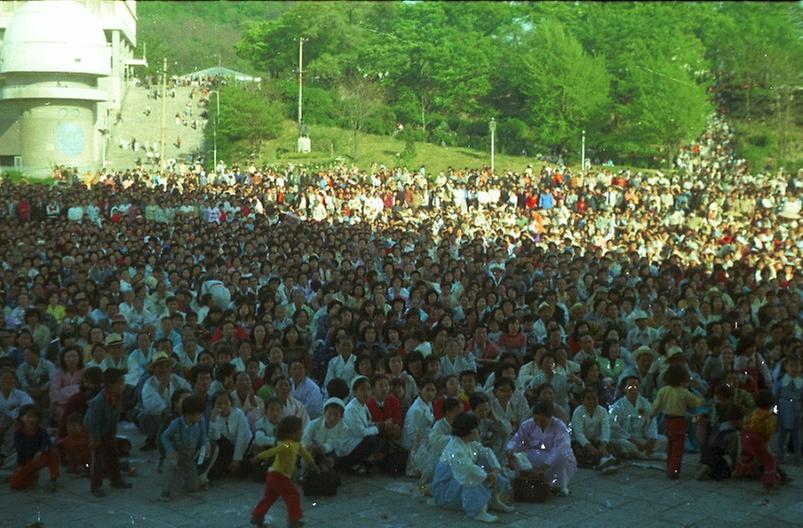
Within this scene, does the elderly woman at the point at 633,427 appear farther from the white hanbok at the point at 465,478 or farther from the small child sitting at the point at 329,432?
the small child sitting at the point at 329,432

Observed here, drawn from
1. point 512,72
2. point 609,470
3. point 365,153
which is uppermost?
point 512,72

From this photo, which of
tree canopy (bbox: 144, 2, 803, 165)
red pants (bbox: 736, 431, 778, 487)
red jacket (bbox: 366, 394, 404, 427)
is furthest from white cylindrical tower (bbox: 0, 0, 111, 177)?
red pants (bbox: 736, 431, 778, 487)

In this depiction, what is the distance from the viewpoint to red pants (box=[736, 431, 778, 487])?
25.3 feet

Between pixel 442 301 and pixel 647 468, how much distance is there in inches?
185

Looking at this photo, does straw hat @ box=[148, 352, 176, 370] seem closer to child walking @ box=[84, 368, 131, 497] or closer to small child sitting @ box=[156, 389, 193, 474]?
small child sitting @ box=[156, 389, 193, 474]

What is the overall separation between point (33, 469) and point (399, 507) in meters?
2.90

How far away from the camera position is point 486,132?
1854 inches

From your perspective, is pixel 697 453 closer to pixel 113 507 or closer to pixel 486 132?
pixel 113 507

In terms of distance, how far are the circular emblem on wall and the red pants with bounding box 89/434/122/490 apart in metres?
32.0

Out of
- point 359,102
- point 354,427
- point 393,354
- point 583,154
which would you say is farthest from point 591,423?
point 359,102

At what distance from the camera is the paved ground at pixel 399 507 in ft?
23.0

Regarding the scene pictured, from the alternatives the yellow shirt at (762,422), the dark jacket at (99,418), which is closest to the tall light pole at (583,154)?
the yellow shirt at (762,422)

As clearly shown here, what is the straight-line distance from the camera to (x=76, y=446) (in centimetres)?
808

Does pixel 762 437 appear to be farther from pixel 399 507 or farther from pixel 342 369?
pixel 342 369
